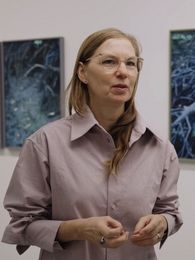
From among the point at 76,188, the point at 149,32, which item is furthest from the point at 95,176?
the point at 149,32

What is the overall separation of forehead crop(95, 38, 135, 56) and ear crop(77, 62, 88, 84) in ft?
0.23

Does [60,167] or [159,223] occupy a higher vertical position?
[60,167]

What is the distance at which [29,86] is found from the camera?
244 centimetres

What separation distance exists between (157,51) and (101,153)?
94 centimetres

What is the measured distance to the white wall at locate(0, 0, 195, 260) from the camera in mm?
2064

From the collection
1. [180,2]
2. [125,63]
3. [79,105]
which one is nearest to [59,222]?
[79,105]

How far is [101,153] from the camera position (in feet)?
4.35

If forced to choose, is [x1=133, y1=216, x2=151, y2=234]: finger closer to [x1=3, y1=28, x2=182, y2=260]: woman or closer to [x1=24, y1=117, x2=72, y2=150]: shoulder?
[x1=3, y1=28, x2=182, y2=260]: woman

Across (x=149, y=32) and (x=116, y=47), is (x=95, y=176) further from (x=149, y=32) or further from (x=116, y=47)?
(x=149, y=32)

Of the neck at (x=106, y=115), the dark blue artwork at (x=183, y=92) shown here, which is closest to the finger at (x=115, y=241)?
the neck at (x=106, y=115)

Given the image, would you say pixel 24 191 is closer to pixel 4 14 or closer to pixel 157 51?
pixel 157 51

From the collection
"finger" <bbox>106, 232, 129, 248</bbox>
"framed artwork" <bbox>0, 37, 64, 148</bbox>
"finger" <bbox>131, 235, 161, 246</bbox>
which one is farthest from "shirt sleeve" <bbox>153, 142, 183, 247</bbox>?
"framed artwork" <bbox>0, 37, 64, 148</bbox>

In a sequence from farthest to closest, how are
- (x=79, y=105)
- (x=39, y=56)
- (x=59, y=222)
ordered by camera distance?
(x=39, y=56)
(x=79, y=105)
(x=59, y=222)

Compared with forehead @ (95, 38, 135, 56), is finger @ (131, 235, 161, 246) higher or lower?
lower
